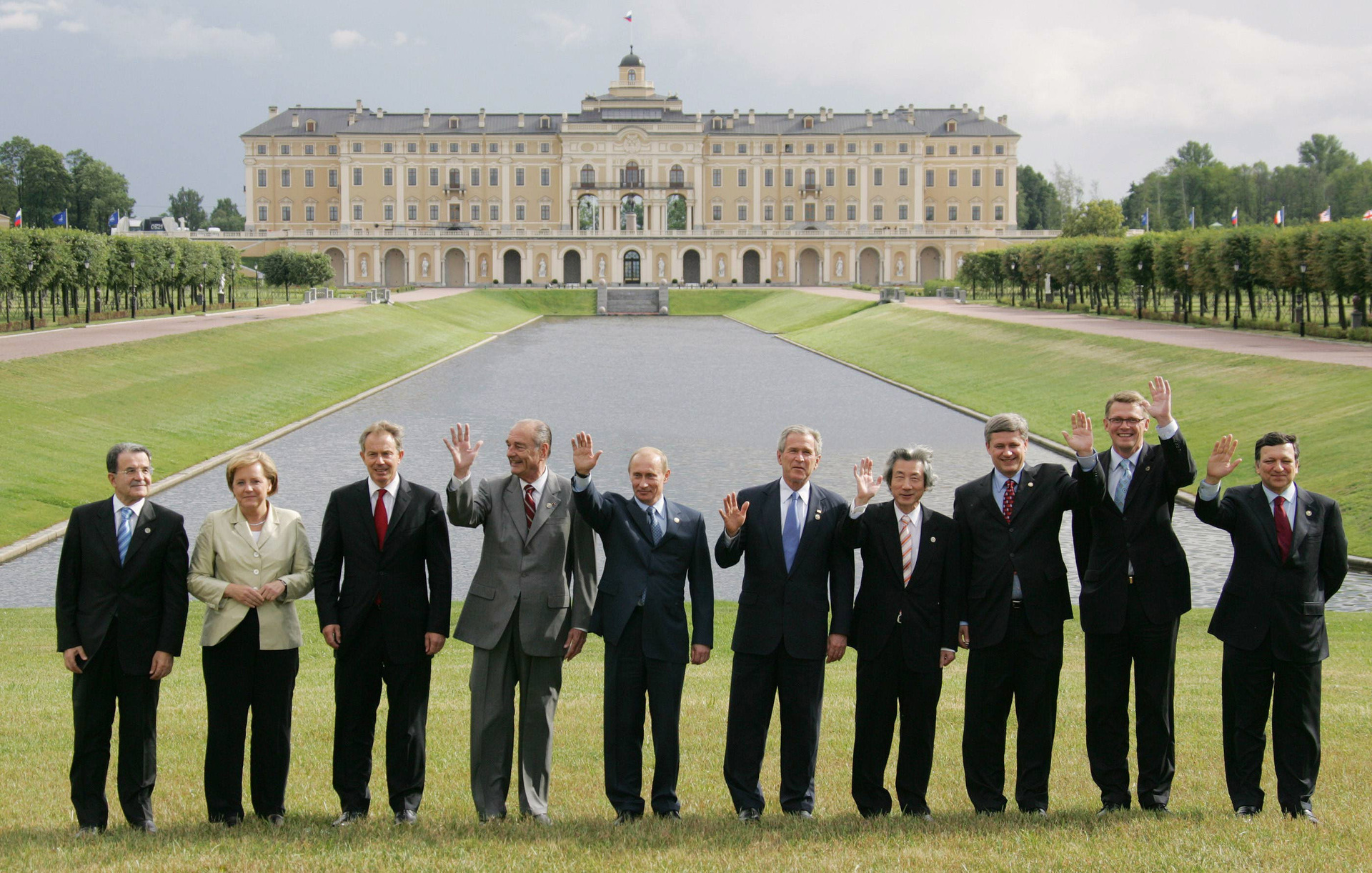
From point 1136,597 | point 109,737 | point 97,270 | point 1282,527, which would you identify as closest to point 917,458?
point 1136,597

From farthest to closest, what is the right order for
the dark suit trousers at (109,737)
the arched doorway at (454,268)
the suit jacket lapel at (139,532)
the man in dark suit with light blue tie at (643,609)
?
1. the arched doorway at (454,268)
2. the man in dark suit with light blue tie at (643,609)
3. the suit jacket lapel at (139,532)
4. the dark suit trousers at (109,737)

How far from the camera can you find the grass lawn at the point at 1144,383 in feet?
66.3

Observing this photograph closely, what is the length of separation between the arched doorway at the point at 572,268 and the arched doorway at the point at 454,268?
27.0 ft

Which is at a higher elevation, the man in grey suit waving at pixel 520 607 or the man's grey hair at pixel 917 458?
the man's grey hair at pixel 917 458

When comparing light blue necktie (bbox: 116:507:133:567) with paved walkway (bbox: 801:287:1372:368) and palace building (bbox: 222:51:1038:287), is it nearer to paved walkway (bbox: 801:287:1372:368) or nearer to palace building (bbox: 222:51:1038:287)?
paved walkway (bbox: 801:287:1372:368)

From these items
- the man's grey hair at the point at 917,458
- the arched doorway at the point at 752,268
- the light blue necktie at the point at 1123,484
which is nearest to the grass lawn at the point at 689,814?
the light blue necktie at the point at 1123,484

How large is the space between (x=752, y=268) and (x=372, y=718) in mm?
106608

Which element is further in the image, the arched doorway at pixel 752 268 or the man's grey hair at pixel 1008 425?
the arched doorway at pixel 752 268

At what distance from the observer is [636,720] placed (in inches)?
261

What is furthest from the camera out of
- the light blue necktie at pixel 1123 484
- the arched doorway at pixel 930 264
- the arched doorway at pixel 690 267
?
the arched doorway at pixel 930 264

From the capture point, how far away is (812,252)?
112 m

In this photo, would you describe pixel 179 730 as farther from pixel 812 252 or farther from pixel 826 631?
pixel 812 252

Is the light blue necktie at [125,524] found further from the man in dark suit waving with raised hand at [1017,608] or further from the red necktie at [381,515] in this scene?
the man in dark suit waving with raised hand at [1017,608]

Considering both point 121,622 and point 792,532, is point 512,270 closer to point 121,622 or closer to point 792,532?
point 792,532
